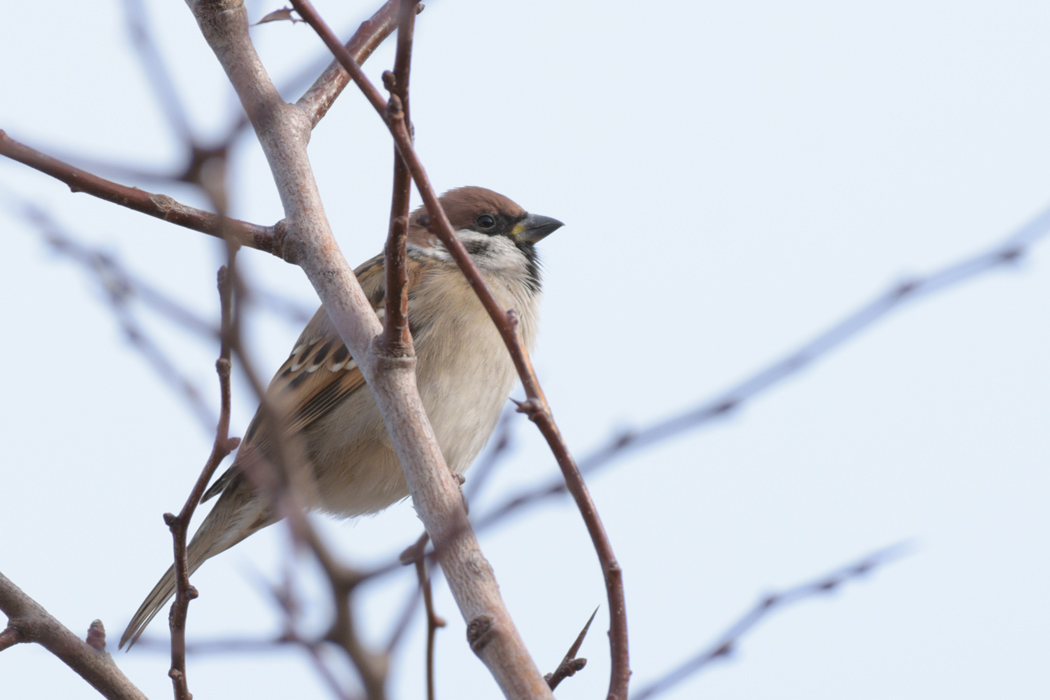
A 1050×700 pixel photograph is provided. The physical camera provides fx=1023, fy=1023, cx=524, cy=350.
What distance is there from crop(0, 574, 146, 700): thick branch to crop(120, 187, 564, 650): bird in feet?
5.19

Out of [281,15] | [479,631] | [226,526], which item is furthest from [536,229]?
[479,631]

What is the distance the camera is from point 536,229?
519cm

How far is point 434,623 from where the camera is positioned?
151cm

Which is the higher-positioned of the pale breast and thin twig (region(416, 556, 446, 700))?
the pale breast

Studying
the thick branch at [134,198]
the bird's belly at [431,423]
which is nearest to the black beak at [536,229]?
the bird's belly at [431,423]

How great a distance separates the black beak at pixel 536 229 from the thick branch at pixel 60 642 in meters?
3.17

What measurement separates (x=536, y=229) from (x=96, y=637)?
3209 millimetres

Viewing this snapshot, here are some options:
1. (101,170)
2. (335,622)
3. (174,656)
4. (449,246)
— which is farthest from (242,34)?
(335,622)

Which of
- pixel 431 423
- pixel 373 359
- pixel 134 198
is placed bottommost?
pixel 373 359

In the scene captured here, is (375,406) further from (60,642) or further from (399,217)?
(399,217)

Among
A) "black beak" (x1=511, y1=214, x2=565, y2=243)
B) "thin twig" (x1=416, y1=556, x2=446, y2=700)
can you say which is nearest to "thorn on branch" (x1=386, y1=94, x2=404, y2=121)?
"thin twig" (x1=416, y1=556, x2=446, y2=700)

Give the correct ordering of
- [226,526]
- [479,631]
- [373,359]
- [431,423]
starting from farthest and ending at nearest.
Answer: [226,526], [431,423], [373,359], [479,631]

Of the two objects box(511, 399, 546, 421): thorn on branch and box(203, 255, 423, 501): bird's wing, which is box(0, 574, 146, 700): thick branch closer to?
box(511, 399, 546, 421): thorn on branch

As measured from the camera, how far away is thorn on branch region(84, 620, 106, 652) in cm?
246
